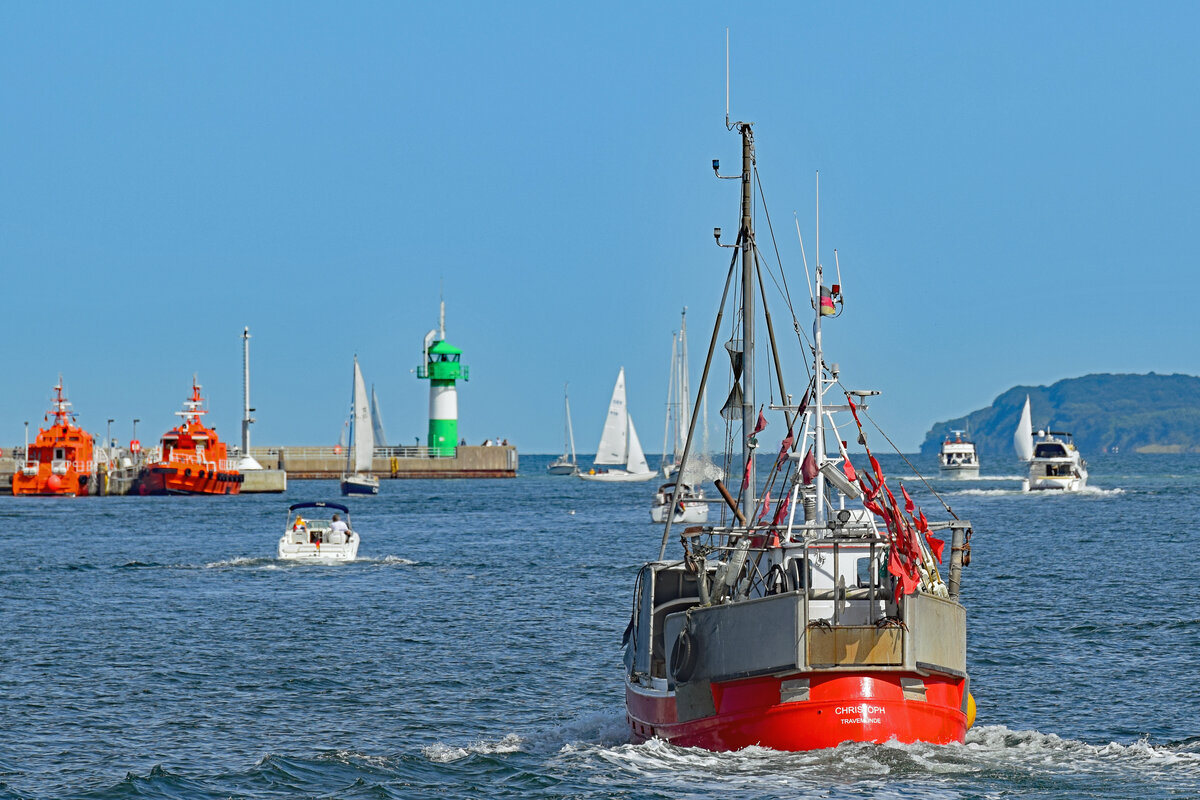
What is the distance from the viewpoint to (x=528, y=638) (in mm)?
35812

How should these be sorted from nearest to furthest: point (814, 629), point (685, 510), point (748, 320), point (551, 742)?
1. point (814, 629)
2. point (551, 742)
3. point (748, 320)
4. point (685, 510)

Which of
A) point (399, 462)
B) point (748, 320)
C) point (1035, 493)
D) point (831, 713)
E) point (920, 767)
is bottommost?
point (920, 767)

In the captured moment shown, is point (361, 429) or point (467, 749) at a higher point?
point (361, 429)

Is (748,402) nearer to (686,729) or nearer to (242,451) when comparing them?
(686,729)

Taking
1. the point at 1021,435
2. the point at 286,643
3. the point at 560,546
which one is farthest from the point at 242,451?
the point at 286,643

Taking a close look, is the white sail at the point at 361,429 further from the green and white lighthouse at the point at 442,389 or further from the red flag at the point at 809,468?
the red flag at the point at 809,468

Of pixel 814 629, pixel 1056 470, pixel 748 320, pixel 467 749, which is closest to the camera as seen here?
pixel 814 629

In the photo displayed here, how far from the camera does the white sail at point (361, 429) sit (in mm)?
150875

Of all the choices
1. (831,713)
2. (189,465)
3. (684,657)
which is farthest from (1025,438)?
(831,713)

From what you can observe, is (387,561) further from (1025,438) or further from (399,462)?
(1025,438)

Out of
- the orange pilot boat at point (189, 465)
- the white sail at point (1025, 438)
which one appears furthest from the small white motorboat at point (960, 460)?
the orange pilot boat at point (189, 465)

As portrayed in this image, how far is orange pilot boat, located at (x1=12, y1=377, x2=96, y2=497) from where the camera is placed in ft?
399

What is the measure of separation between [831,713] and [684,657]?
205 centimetres

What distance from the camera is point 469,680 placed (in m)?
29.7
